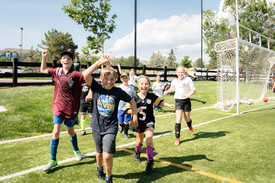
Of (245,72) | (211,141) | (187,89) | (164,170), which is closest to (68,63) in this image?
(164,170)

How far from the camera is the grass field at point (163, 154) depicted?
357 cm

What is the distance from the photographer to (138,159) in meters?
4.24

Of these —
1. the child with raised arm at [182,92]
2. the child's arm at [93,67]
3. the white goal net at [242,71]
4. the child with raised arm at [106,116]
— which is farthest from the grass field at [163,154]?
the white goal net at [242,71]

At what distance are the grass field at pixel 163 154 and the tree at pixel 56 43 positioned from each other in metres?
55.5

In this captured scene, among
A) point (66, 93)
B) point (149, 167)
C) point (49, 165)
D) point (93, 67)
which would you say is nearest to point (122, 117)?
point (66, 93)

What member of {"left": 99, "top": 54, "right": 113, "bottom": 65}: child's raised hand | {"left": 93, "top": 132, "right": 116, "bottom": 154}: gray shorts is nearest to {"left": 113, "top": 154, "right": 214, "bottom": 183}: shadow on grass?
{"left": 93, "top": 132, "right": 116, "bottom": 154}: gray shorts

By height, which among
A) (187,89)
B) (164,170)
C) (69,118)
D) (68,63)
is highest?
(68,63)

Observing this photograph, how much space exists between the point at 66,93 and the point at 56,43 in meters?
60.8

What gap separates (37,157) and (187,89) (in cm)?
420

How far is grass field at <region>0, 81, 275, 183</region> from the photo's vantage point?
3.57 metres

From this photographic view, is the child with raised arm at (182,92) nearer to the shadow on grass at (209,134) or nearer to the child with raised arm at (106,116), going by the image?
the shadow on grass at (209,134)

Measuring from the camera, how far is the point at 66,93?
13.0 feet

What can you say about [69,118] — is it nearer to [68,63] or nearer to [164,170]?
[68,63]

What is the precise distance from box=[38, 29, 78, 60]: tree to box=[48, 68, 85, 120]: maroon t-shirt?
5836cm
